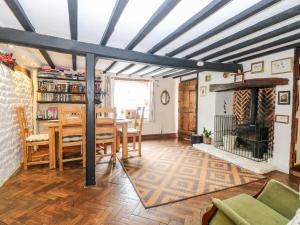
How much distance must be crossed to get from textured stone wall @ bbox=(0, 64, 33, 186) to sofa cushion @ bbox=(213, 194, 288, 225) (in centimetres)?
295

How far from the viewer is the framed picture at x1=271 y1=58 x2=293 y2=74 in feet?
10.3

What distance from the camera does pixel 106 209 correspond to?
6.61 ft

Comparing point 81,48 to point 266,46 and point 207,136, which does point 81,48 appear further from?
point 207,136

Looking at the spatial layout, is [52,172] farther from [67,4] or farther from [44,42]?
[67,4]

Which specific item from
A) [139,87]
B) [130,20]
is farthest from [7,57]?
[139,87]

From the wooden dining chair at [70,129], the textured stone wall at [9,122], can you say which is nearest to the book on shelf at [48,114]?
the textured stone wall at [9,122]

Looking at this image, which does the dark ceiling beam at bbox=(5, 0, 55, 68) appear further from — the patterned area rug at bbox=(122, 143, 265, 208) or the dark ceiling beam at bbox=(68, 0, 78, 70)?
the patterned area rug at bbox=(122, 143, 265, 208)

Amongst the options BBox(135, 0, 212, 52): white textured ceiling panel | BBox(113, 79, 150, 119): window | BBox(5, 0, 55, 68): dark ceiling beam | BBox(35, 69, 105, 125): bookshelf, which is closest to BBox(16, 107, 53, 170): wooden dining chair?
BBox(5, 0, 55, 68): dark ceiling beam

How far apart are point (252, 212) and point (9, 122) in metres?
3.42

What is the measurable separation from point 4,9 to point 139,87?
14.5 ft

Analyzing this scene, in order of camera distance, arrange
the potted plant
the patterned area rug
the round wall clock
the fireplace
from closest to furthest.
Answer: the patterned area rug
the fireplace
the potted plant
the round wall clock

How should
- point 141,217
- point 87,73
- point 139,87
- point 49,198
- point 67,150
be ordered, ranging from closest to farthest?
1. point 141,217
2. point 49,198
3. point 87,73
4. point 67,150
5. point 139,87

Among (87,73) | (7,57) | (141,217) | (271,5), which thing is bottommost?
(141,217)

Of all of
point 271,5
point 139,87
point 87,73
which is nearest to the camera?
point 271,5
